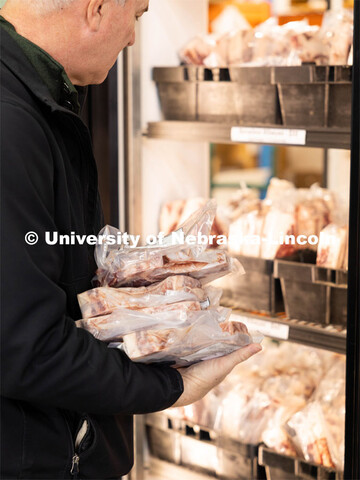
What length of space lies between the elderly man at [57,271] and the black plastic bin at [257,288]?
82 cm

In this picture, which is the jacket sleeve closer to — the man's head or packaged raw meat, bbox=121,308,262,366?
packaged raw meat, bbox=121,308,262,366

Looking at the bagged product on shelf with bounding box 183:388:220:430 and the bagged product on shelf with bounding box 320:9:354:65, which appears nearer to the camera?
the bagged product on shelf with bounding box 320:9:354:65

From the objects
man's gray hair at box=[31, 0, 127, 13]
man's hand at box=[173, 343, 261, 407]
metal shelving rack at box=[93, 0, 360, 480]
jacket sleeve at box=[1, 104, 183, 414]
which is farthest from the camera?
metal shelving rack at box=[93, 0, 360, 480]

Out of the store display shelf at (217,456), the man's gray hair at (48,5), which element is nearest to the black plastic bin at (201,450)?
the store display shelf at (217,456)

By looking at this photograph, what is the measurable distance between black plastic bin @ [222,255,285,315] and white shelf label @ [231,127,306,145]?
404mm

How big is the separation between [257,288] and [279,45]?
2.70ft

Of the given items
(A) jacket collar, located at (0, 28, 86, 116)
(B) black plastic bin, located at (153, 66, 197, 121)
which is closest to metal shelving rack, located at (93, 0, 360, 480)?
(B) black plastic bin, located at (153, 66, 197, 121)

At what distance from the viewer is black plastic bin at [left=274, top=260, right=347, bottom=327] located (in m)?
2.05

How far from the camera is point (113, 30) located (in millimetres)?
1316

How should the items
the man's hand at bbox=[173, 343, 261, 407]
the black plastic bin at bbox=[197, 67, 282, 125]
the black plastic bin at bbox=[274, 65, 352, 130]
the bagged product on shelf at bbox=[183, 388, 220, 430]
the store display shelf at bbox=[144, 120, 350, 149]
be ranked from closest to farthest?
the man's hand at bbox=[173, 343, 261, 407] < the store display shelf at bbox=[144, 120, 350, 149] < the black plastic bin at bbox=[274, 65, 352, 130] < the black plastic bin at bbox=[197, 67, 282, 125] < the bagged product on shelf at bbox=[183, 388, 220, 430]

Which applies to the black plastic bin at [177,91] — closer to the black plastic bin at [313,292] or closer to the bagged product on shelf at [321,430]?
the black plastic bin at [313,292]

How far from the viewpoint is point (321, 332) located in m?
1.98

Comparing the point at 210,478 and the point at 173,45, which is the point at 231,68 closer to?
the point at 173,45

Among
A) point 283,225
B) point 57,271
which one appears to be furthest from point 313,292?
point 57,271
